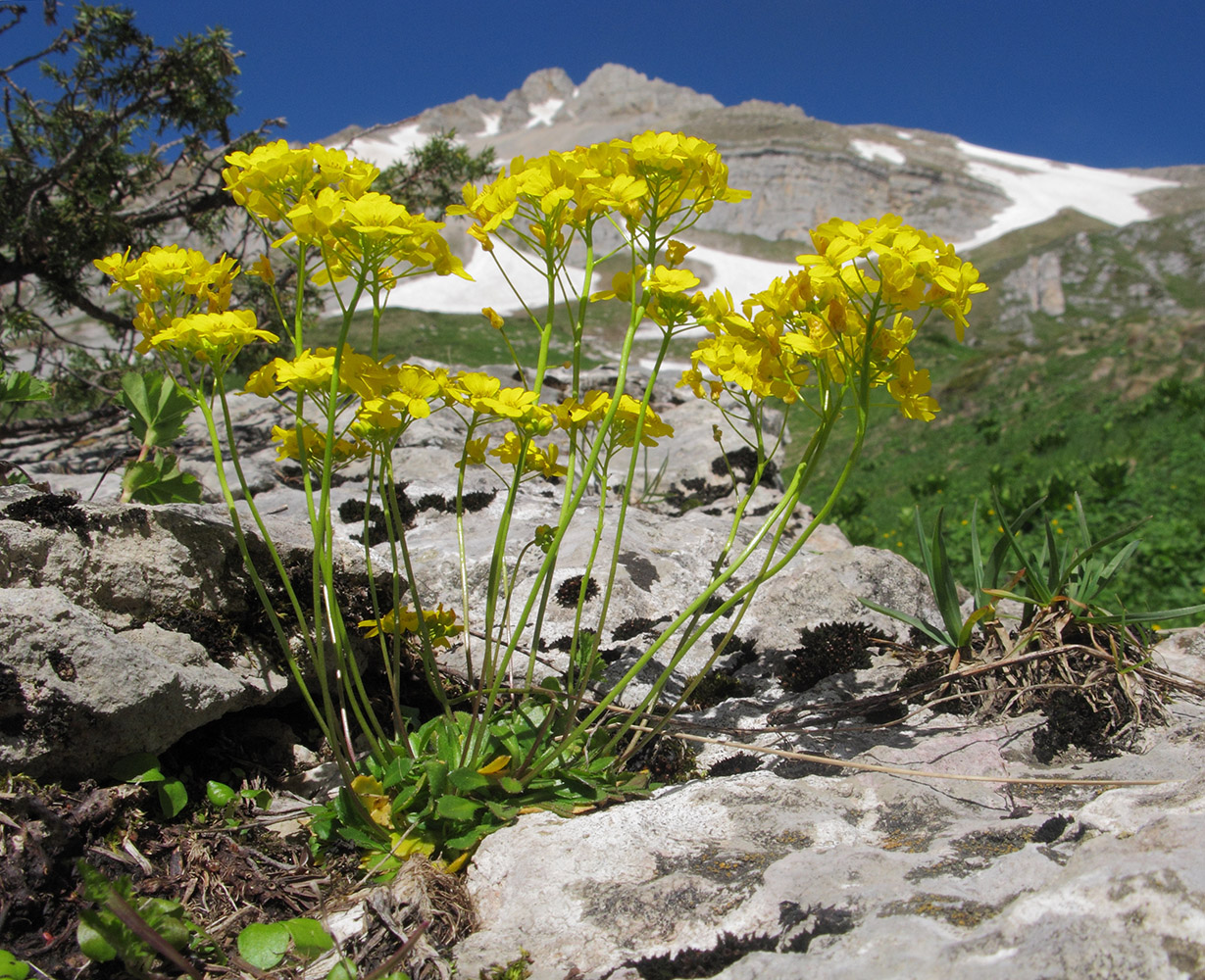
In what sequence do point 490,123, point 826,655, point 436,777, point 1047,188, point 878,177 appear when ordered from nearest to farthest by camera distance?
point 436,777, point 826,655, point 878,177, point 1047,188, point 490,123

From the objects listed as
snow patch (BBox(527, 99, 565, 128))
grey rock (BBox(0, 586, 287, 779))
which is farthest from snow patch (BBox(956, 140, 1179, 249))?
grey rock (BBox(0, 586, 287, 779))

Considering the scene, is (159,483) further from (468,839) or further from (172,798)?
(468,839)

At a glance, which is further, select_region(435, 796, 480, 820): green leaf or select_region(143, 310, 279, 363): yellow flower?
select_region(435, 796, 480, 820): green leaf

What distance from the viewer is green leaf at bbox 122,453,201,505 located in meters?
2.88

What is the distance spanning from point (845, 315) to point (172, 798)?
2355 millimetres

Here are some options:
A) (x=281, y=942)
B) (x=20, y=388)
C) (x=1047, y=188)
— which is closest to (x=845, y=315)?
(x=281, y=942)

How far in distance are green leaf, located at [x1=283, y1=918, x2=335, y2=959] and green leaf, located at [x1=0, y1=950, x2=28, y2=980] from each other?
1.65ft

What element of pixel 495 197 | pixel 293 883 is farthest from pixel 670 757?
pixel 495 197

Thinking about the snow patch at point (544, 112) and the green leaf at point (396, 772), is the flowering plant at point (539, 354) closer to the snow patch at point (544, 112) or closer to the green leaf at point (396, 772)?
the green leaf at point (396, 772)

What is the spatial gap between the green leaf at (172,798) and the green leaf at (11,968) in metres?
0.58

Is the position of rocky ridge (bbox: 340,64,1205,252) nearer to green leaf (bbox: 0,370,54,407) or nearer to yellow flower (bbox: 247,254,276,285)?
green leaf (bbox: 0,370,54,407)

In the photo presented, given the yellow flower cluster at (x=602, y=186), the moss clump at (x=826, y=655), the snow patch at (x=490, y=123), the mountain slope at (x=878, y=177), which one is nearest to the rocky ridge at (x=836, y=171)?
the mountain slope at (x=878, y=177)

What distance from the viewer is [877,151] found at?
322ft

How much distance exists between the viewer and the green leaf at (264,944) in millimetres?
1653
